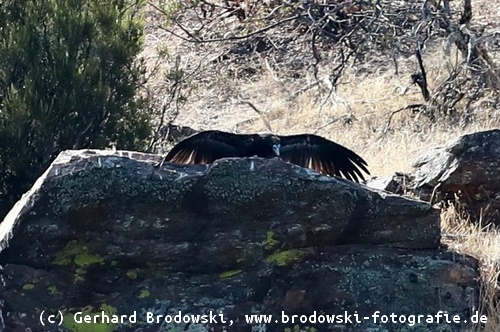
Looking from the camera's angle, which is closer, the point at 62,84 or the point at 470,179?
the point at 470,179

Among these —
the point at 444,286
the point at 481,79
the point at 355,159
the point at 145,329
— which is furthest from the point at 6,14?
the point at 481,79

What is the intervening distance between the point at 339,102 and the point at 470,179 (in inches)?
185

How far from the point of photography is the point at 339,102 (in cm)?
991

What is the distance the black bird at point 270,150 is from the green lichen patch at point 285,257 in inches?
27.3

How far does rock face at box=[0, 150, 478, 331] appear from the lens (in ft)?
13.4

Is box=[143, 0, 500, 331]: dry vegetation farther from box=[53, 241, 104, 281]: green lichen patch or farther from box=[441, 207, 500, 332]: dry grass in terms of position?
box=[53, 241, 104, 281]: green lichen patch

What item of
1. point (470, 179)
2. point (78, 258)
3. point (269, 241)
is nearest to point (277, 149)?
point (269, 241)

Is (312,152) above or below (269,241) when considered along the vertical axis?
above

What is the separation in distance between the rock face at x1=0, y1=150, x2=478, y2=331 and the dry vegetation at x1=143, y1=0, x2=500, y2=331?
2473 millimetres

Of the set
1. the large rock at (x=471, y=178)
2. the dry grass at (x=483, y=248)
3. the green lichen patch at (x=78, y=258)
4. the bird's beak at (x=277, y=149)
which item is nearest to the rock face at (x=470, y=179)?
the large rock at (x=471, y=178)

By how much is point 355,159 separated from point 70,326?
179 cm

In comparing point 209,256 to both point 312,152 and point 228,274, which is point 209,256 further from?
point 312,152

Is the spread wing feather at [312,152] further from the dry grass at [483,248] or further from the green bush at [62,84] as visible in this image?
the green bush at [62,84]

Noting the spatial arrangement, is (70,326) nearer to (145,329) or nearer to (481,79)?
(145,329)
